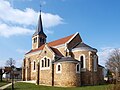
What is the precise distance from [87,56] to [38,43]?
21474 millimetres

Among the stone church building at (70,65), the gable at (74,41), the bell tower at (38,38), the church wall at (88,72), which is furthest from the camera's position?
the bell tower at (38,38)

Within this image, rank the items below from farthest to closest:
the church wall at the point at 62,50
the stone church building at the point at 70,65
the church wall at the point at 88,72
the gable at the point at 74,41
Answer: the gable at the point at 74,41
the church wall at the point at 62,50
the church wall at the point at 88,72
the stone church building at the point at 70,65

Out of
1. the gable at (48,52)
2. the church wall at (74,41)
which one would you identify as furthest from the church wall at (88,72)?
the gable at (48,52)

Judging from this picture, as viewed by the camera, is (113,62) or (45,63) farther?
(113,62)

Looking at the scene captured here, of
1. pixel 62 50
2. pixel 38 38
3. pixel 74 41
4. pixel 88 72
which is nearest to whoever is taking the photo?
pixel 88 72

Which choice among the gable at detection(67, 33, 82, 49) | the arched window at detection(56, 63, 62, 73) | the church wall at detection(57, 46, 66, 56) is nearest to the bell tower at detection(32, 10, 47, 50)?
the church wall at detection(57, 46, 66, 56)

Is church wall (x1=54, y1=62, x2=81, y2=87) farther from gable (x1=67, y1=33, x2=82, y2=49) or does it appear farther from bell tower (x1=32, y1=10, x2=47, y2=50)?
bell tower (x1=32, y1=10, x2=47, y2=50)

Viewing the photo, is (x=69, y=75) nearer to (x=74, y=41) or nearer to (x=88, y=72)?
(x=88, y=72)

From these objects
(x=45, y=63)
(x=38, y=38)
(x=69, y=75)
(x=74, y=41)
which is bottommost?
(x=69, y=75)

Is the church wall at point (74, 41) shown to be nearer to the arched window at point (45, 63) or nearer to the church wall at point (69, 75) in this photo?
the arched window at point (45, 63)

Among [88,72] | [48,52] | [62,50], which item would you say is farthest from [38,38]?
[88,72]

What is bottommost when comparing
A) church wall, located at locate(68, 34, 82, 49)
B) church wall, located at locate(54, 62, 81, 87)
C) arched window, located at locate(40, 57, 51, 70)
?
church wall, located at locate(54, 62, 81, 87)

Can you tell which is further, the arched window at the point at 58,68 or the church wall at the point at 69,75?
the arched window at the point at 58,68

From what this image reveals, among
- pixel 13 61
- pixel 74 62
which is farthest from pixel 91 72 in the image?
pixel 13 61
